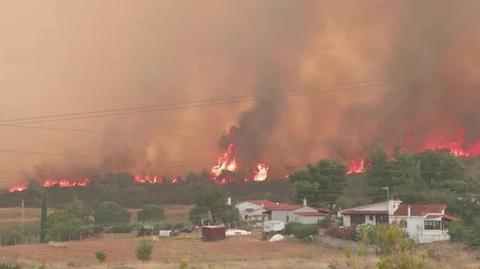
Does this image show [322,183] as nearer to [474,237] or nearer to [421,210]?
[421,210]

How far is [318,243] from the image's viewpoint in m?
73.9

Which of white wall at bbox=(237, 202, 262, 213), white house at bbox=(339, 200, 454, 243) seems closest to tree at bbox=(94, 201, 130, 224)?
white wall at bbox=(237, 202, 262, 213)

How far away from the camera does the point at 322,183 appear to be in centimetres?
11106

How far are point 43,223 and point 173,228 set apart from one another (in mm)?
20037

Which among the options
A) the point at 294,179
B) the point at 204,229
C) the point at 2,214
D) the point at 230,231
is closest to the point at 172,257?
the point at 204,229

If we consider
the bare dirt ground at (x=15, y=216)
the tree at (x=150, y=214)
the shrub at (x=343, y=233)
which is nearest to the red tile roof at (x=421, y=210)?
the shrub at (x=343, y=233)

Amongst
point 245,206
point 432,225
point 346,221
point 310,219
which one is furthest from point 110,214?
point 432,225

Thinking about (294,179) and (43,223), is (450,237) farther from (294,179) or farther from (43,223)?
(43,223)

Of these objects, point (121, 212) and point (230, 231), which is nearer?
point (230, 231)

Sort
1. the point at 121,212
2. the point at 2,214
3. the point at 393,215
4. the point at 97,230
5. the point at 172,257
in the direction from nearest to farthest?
the point at 172,257, the point at 393,215, the point at 97,230, the point at 121,212, the point at 2,214

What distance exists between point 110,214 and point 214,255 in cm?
7443

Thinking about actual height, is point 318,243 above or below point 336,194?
below

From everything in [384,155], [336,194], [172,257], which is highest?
[384,155]

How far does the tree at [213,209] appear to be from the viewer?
102312mm
